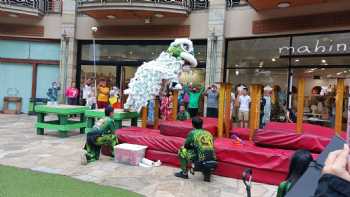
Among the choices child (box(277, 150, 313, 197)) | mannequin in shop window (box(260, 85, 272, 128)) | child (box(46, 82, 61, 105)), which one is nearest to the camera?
child (box(277, 150, 313, 197))

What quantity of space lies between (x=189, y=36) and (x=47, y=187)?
10.1m

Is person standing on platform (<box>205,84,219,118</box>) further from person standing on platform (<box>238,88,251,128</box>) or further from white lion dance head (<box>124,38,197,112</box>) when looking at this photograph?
white lion dance head (<box>124,38,197,112</box>)

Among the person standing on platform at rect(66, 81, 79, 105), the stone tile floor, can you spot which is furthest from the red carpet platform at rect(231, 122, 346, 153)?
the person standing on platform at rect(66, 81, 79, 105)

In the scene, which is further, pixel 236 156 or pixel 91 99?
pixel 91 99

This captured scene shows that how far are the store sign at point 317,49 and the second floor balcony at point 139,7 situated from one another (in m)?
3.71

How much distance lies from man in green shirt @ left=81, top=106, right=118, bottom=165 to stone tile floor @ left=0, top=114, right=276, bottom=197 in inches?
7.6

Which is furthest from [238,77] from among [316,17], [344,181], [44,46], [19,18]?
[344,181]

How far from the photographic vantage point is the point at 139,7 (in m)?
13.4

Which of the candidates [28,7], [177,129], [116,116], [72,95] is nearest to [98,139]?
[177,129]

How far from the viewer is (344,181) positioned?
132 centimetres

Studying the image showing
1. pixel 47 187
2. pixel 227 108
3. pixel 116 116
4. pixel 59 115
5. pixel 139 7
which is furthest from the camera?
pixel 139 7

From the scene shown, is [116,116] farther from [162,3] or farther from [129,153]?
[162,3]

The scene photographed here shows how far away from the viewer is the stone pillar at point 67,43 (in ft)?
52.0

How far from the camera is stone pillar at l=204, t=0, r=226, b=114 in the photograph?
13.6 meters
